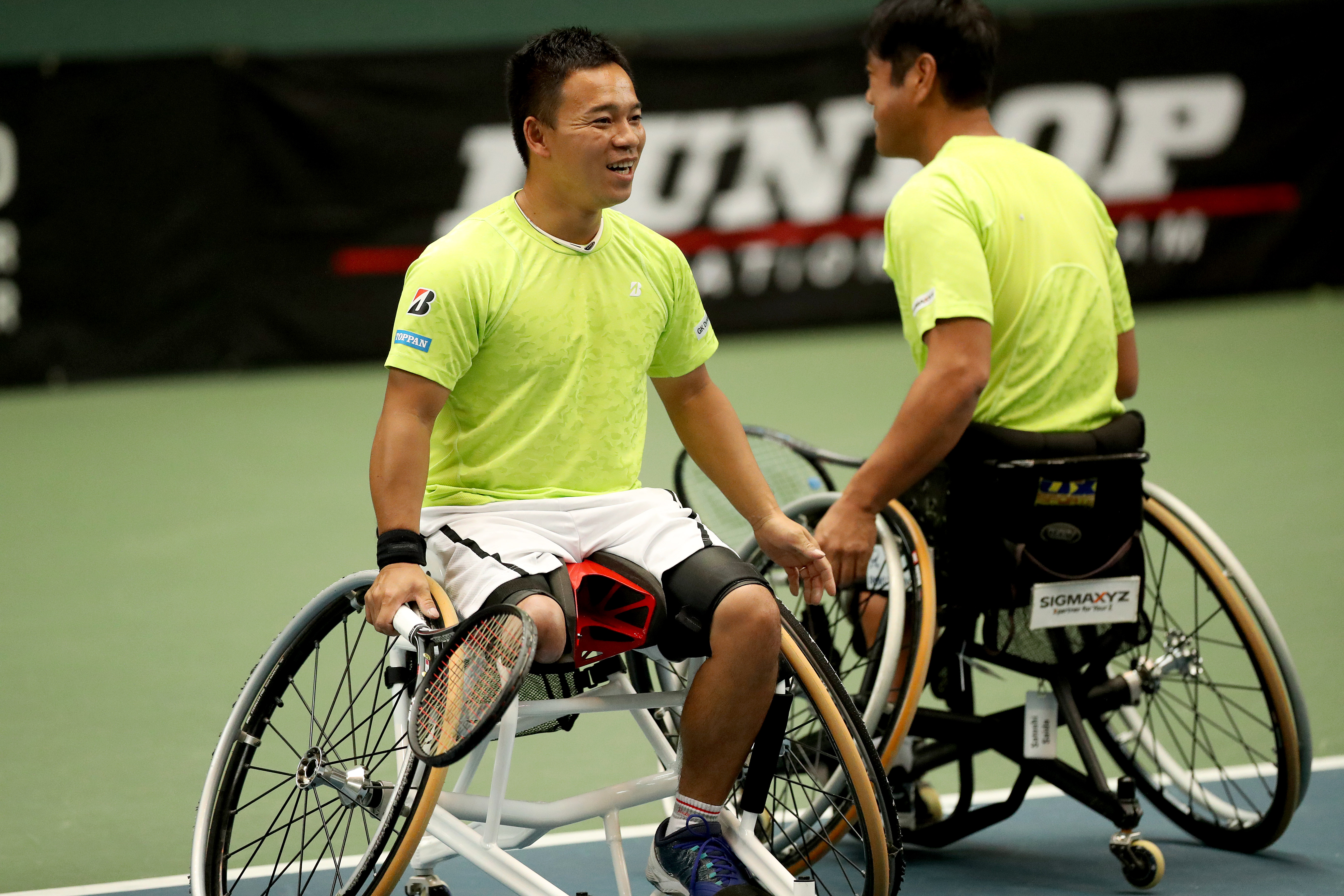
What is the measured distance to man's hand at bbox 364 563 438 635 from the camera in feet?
7.93

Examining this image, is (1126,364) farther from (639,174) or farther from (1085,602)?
(639,174)

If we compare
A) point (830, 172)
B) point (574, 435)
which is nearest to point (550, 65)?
point (574, 435)

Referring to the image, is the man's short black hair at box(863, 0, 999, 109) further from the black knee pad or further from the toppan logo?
the toppan logo

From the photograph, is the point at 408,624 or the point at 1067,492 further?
the point at 1067,492

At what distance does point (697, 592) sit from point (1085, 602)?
850 mm

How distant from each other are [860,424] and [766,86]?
11.5ft

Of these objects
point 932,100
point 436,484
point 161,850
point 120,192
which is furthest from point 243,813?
point 120,192

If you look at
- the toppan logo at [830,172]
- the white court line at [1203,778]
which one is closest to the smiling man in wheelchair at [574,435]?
the white court line at [1203,778]

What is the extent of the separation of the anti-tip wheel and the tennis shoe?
0.75 meters

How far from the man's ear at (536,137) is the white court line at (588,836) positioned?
3.81 ft

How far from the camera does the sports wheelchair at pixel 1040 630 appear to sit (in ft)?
9.43

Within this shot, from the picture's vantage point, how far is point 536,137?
8.91 feet

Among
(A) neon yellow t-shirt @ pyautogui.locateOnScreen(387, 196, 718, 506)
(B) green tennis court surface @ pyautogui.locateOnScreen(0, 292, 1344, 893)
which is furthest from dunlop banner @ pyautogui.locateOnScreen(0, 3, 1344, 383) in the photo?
(A) neon yellow t-shirt @ pyautogui.locateOnScreen(387, 196, 718, 506)

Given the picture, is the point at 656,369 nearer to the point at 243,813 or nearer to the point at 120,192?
the point at 243,813
